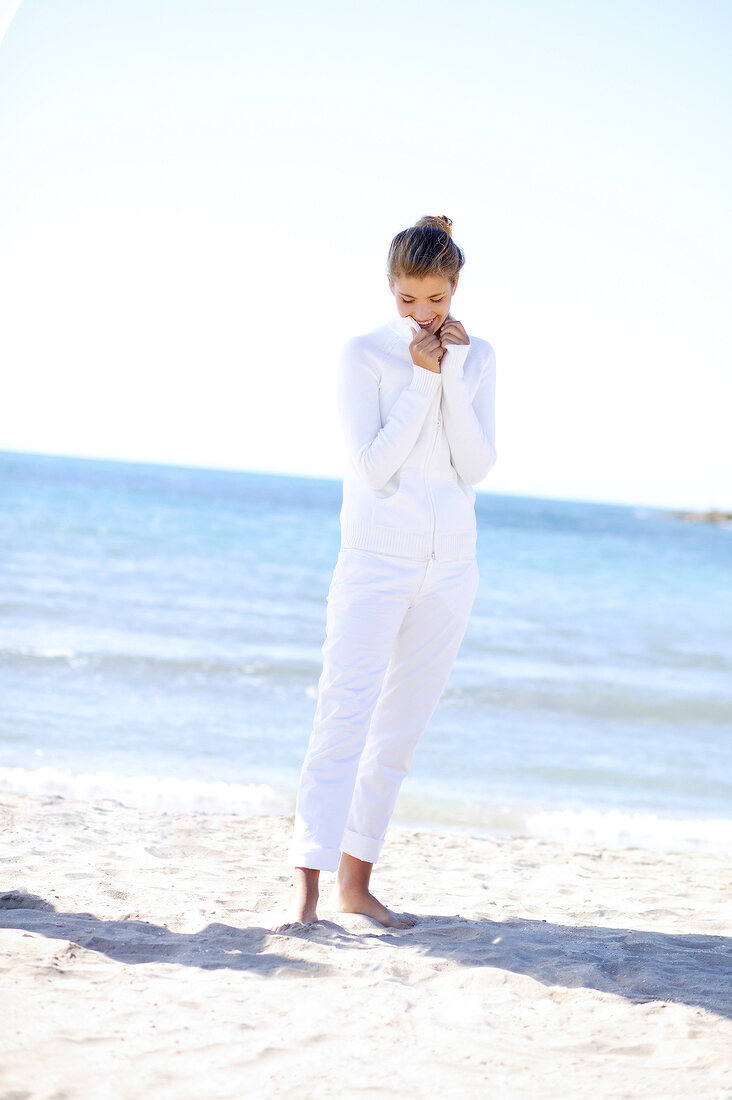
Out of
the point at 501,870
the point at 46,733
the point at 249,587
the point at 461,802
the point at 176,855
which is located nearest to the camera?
the point at 176,855

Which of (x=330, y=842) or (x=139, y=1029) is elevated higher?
(x=330, y=842)

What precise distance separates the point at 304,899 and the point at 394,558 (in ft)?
3.32

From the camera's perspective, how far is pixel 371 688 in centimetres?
283

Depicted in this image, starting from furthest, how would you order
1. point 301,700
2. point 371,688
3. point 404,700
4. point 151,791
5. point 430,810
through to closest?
point 301,700 < point 430,810 < point 151,791 < point 404,700 < point 371,688

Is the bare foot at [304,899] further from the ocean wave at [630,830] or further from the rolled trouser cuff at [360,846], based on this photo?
the ocean wave at [630,830]

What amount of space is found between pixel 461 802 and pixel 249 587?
9907 millimetres

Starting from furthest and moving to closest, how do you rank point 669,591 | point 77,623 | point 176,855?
point 669,591
point 77,623
point 176,855

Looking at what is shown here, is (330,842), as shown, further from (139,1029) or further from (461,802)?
(461,802)

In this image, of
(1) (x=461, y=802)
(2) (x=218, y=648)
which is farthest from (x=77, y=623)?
(1) (x=461, y=802)

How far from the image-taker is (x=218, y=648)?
9.86m

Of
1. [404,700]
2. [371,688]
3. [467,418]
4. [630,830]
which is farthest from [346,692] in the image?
[630,830]

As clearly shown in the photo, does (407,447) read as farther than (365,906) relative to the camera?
No

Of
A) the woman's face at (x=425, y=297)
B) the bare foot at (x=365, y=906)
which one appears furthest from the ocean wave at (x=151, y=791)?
the woman's face at (x=425, y=297)

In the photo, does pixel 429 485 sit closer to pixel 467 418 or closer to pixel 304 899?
pixel 467 418
